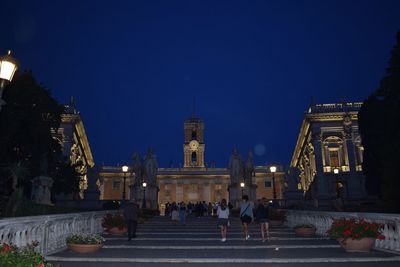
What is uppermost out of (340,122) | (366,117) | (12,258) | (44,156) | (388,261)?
(340,122)

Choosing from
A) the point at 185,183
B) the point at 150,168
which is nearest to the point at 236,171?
the point at 150,168

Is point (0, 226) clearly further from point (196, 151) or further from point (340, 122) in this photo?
point (196, 151)

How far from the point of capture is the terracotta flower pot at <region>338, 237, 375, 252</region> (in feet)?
36.1

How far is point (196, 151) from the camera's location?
4021 inches

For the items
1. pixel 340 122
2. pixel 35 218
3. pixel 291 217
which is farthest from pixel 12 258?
pixel 340 122

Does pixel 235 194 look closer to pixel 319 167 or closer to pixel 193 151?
pixel 319 167

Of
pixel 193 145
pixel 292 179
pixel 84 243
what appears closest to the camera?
pixel 84 243

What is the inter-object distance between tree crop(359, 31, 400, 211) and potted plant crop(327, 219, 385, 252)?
51.4 ft

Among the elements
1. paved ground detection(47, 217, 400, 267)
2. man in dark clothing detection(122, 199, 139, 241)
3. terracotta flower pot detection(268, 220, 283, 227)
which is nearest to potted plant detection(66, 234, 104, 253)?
paved ground detection(47, 217, 400, 267)

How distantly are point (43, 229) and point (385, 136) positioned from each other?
3253cm

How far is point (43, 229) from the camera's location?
10859 millimetres

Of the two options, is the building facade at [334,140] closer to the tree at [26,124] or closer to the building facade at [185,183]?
the building facade at [185,183]

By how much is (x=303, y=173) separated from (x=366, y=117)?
4404 cm

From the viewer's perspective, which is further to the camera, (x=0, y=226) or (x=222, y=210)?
(x=222, y=210)
